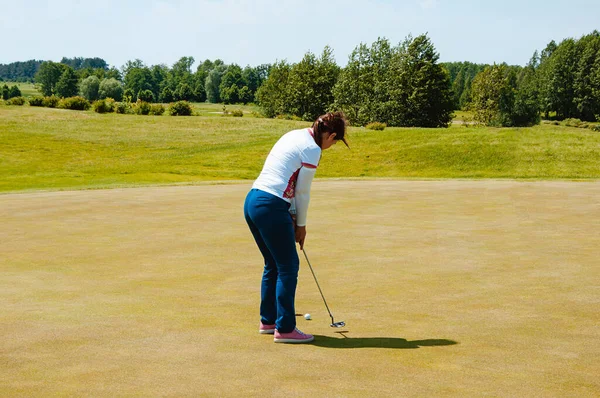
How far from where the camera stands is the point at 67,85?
17312 centimetres

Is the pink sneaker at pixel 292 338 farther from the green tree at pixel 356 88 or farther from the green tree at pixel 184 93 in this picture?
the green tree at pixel 184 93

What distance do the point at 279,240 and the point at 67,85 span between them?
17759 centimetres

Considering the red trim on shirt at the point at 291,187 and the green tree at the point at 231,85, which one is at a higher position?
the green tree at the point at 231,85

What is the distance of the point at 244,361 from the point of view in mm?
6531

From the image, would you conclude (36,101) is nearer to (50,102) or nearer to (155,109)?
(50,102)

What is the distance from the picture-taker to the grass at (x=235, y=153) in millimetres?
40781

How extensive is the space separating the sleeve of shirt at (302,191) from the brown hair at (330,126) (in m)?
0.36

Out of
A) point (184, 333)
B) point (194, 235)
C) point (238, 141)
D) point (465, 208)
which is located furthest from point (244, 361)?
point (238, 141)

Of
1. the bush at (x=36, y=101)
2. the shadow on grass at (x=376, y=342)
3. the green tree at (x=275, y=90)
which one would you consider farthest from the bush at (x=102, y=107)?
the shadow on grass at (x=376, y=342)

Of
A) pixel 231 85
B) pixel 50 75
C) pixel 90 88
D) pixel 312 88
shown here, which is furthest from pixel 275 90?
pixel 50 75

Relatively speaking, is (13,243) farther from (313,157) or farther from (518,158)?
(518,158)

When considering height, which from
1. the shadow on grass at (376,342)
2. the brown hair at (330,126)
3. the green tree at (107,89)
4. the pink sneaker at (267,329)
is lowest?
the pink sneaker at (267,329)

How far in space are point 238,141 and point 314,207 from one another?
3524 centimetres

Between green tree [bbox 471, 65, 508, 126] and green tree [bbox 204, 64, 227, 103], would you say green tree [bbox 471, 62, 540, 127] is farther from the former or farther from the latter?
green tree [bbox 204, 64, 227, 103]
